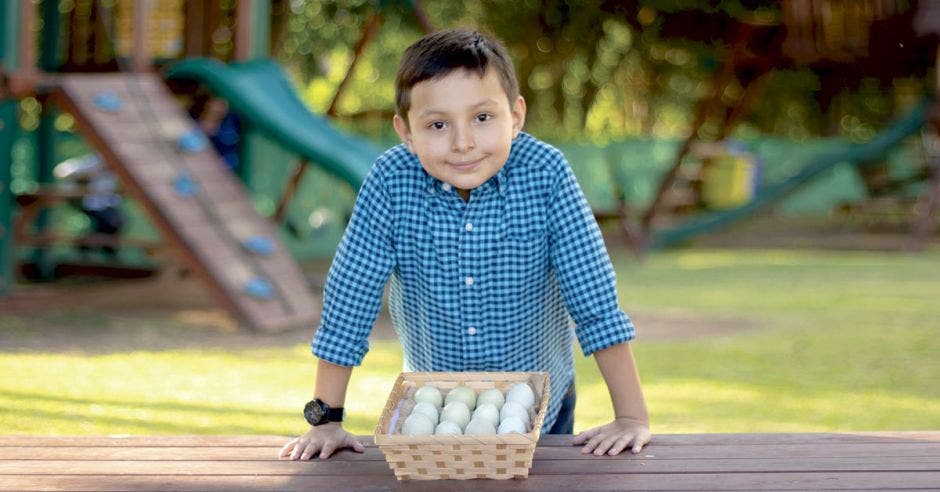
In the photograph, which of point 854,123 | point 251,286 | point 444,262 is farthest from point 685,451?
point 854,123

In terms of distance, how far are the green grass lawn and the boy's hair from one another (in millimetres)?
2508

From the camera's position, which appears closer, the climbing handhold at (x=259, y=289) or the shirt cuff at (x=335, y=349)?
the shirt cuff at (x=335, y=349)

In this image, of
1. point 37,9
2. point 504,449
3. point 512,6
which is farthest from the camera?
point 512,6

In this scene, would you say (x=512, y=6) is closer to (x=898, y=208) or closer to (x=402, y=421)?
(x=898, y=208)

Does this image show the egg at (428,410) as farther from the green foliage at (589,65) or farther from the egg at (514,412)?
the green foliage at (589,65)

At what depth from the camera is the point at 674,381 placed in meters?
6.40

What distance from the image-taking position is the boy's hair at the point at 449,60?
2740mm

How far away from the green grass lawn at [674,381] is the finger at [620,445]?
2.55m

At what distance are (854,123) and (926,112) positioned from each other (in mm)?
14085

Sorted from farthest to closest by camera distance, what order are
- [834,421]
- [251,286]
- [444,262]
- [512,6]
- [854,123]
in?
[854,123] < [512,6] < [251,286] < [834,421] < [444,262]

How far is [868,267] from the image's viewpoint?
493 inches

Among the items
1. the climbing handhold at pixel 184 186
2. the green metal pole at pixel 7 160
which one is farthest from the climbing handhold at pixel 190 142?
the green metal pole at pixel 7 160

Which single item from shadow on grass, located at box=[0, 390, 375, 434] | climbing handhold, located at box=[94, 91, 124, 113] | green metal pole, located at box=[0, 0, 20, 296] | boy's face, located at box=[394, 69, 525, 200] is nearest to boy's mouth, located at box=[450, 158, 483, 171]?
boy's face, located at box=[394, 69, 525, 200]

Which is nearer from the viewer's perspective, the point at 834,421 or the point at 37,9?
the point at 834,421
